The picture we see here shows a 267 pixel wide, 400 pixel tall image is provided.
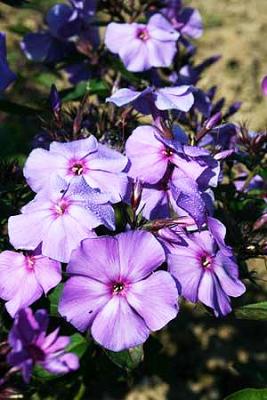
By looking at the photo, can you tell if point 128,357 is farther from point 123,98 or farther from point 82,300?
point 123,98

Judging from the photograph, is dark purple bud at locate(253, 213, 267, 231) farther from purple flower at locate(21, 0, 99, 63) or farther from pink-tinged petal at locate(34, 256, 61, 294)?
purple flower at locate(21, 0, 99, 63)

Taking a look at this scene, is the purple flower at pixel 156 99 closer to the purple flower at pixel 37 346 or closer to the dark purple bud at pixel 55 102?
the dark purple bud at pixel 55 102

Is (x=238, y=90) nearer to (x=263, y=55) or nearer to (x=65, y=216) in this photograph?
(x=263, y=55)

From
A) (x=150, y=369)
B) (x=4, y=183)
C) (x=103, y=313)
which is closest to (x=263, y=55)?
(x=150, y=369)

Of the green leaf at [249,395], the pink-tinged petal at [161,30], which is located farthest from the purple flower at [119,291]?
the pink-tinged petal at [161,30]

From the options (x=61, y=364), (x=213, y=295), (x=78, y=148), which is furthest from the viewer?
(x=78, y=148)

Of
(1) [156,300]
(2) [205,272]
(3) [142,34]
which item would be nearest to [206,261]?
(2) [205,272]
